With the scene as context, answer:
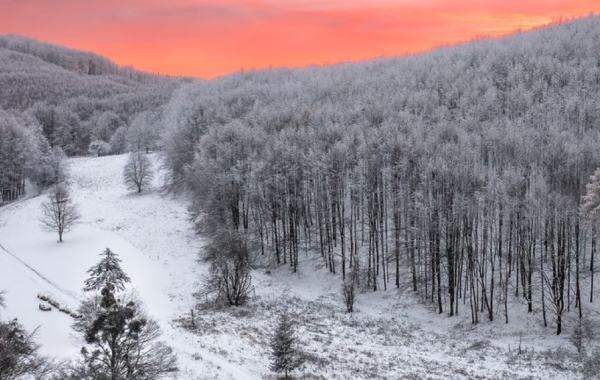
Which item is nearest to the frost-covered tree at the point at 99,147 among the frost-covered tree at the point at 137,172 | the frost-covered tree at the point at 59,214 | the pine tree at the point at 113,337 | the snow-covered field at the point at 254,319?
the frost-covered tree at the point at 137,172

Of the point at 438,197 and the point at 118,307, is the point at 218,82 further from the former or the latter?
the point at 118,307

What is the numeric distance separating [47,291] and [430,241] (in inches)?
1381

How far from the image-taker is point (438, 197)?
144 feet

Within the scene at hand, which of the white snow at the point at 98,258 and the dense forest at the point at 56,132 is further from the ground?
the dense forest at the point at 56,132

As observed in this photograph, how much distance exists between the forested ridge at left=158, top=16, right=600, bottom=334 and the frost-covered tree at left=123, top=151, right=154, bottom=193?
4144 millimetres

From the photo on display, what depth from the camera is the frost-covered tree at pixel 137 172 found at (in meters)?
76.5

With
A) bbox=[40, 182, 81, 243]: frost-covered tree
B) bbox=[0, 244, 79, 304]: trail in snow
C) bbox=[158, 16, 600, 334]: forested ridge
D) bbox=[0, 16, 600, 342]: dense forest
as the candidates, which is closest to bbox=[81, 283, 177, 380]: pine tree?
bbox=[0, 244, 79, 304]: trail in snow

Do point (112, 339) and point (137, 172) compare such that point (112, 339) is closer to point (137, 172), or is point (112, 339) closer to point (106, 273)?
point (106, 273)

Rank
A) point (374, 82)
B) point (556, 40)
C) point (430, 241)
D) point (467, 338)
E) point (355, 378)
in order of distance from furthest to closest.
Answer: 1. point (374, 82)
2. point (556, 40)
3. point (430, 241)
4. point (467, 338)
5. point (355, 378)

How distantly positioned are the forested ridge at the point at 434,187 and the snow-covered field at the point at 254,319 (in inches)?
112

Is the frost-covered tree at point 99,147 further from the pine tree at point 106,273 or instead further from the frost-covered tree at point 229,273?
the pine tree at point 106,273

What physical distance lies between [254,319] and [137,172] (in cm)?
4867

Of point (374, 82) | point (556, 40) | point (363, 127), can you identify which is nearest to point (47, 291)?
point (363, 127)

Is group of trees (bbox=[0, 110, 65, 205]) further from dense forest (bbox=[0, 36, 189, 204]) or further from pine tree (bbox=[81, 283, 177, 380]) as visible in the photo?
pine tree (bbox=[81, 283, 177, 380])
